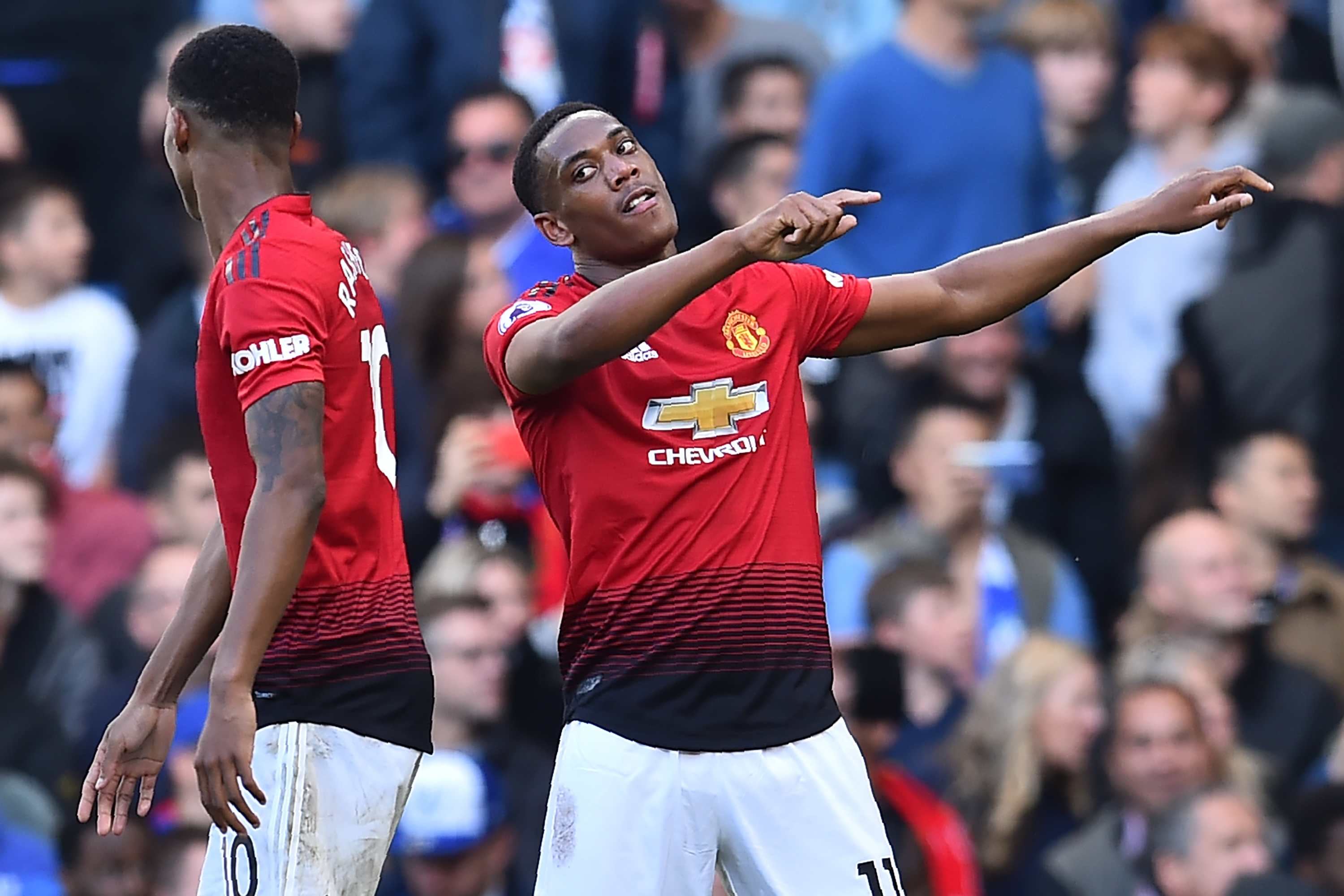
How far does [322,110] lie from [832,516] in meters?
2.89

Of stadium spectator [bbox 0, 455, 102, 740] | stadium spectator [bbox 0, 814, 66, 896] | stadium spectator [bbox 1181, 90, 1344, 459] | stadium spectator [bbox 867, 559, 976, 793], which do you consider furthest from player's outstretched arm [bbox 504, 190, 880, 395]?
stadium spectator [bbox 1181, 90, 1344, 459]

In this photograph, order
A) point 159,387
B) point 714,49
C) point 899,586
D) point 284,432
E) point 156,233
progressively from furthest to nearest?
point 714,49
point 156,233
point 159,387
point 899,586
point 284,432

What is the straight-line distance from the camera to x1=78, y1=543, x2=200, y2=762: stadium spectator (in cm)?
789

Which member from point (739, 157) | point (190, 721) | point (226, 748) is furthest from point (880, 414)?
point (226, 748)

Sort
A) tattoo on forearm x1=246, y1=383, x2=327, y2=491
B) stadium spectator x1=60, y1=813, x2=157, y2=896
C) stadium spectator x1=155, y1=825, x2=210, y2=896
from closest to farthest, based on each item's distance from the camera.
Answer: tattoo on forearm x1=246, y1=383, x2=327, y2=491
stadium spectator x1=155, y1=825, x2=210, y2=896
stadium spectator x1=60, y1=813, x2=157, y2=896

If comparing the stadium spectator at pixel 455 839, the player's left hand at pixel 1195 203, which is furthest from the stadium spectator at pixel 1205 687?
the player's left hand at pixel 1195 203

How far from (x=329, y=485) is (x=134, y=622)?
401 cm

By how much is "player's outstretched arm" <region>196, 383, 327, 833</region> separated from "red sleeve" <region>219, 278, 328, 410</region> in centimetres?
3

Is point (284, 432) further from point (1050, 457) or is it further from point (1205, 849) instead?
point (1050, 457)

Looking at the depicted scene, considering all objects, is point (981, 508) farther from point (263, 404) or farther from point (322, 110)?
point (263, 404)

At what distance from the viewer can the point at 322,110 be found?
370 inches

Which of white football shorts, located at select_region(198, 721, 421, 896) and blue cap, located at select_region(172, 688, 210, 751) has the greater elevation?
blue cap, located at select_region(172, 688, 210, 751)

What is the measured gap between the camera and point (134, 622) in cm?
812

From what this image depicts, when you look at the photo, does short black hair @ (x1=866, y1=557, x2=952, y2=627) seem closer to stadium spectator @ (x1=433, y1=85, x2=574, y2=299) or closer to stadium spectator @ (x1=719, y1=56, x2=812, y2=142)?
stadium spectator @ (x1=433, y1=85, x2=574, y2=299)
